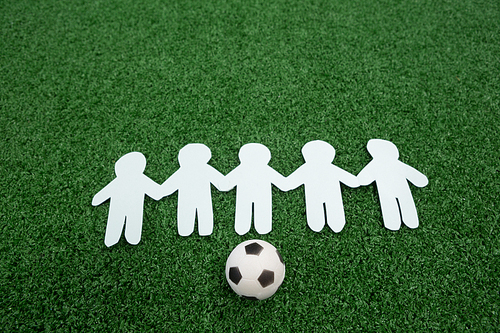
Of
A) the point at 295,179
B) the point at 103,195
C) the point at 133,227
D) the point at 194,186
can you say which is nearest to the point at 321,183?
the point at 295,179

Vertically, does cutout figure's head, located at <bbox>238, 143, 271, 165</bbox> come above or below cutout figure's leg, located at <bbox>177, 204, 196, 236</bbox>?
above

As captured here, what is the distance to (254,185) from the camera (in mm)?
1753

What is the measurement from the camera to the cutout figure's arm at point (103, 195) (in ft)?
5.78

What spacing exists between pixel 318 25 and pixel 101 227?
1.98 meters

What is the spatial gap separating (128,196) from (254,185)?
0.67m

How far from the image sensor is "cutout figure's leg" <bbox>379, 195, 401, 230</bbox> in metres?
1.67

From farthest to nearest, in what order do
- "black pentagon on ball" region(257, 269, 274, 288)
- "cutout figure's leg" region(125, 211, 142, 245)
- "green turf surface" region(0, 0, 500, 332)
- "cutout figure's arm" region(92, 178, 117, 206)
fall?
"cutout figure's arm" region(92, 178, 117, 206)
"cutout figure's leg" region(125, 211, 142, 245)
"green turf surface" region(0, 0, 500, 332)
"black pentagon on ball" region(257, 269, 274, 288)

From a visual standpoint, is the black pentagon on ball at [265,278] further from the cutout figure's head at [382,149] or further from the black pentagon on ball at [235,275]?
the cutout figure's head at [382,149]

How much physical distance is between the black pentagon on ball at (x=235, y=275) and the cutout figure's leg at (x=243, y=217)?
0.28 meters

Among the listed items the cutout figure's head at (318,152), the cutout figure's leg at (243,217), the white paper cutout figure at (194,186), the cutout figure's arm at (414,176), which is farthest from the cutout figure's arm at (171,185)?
the cutout figure's arm at (414,176)

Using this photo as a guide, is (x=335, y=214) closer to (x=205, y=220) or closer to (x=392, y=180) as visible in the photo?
(x=392, y=180)

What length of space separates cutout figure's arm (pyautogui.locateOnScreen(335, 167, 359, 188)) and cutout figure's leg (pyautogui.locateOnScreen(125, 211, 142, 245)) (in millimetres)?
1073

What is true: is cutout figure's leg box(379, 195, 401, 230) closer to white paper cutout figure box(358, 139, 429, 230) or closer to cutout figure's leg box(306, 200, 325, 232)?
white paper cutout figure box(358, 139, 429, 230)

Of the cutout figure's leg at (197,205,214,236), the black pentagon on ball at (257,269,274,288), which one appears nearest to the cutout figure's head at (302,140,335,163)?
the cutout figure's leg at (197,205,214,236)
